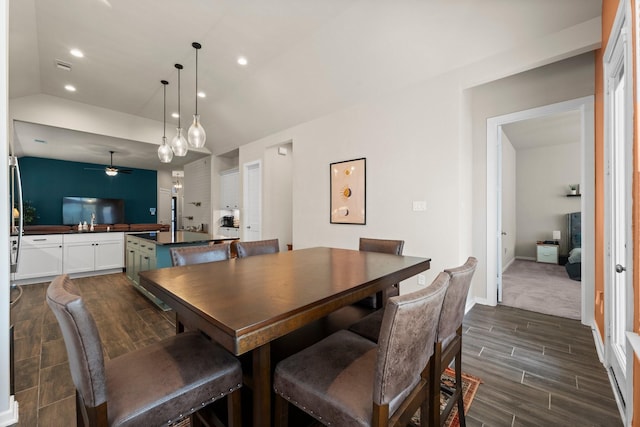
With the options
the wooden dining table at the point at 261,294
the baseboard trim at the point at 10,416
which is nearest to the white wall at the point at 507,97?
the wooden dining table at the point at 261,294

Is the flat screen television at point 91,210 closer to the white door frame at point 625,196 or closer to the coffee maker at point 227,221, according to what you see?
the coffee maker at point 227,221

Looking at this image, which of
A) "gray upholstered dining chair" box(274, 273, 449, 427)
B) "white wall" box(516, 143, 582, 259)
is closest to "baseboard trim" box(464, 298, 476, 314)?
"gray upholstered dining chair" box(274, 273, 449, 427)

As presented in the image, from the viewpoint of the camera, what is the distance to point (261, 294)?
1.18 metres

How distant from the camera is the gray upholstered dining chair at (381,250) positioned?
2.09 meters

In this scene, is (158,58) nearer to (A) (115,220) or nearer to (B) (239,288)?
(B) (239,288)

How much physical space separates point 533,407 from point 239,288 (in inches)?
78.7

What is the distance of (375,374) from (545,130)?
6.68 m

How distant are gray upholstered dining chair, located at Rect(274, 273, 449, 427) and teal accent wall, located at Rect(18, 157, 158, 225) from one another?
368 inches

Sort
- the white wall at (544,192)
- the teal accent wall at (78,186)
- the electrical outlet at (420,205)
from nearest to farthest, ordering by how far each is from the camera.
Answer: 1. the electrical outlet at (420,205)
2. the white wall at (544,192)
3. the teal accent wall at (78,186)

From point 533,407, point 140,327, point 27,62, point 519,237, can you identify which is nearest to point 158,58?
point 27,62

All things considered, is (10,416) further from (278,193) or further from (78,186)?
(78,186)

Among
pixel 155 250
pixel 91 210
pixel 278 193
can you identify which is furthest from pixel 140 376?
pixel 91 210

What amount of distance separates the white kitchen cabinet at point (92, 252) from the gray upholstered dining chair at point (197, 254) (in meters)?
4.61

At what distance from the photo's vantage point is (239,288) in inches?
50.3
